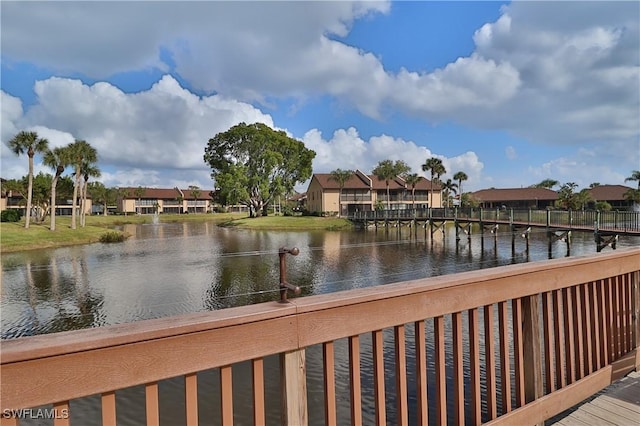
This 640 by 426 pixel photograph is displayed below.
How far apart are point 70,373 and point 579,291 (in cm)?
287

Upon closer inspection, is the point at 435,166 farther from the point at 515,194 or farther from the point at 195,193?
the point at 195,193

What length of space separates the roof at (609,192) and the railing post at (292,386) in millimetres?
68955

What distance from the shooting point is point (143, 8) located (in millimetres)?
6250

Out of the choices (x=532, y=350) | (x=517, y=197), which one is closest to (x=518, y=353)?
(x=532, y=350)

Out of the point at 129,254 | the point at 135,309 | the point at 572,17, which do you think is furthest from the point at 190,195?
the point at 572,17

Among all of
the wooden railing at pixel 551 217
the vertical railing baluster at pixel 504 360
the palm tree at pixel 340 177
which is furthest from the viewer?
the palm tree at pixel 340 177

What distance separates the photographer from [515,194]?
65375 millimetres

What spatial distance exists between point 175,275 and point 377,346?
14735 mm

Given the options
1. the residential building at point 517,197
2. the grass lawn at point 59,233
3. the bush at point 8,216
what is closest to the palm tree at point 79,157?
the grass lawn at point 59,233

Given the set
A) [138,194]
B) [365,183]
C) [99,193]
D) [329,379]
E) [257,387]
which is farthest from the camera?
[138,194]

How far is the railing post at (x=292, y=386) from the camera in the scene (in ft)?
4.76

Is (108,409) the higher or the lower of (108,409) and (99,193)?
the lower

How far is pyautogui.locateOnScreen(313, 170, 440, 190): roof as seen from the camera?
56406 millimetres

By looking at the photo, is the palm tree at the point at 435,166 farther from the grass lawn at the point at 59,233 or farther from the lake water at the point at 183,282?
the lake water at the point at 183,282
